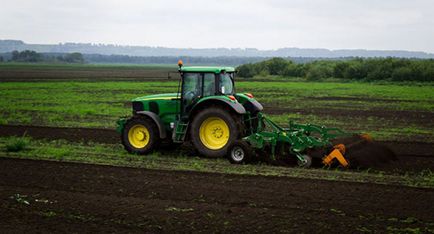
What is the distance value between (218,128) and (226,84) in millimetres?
1047

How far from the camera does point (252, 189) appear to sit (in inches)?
422

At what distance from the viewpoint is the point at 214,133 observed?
13992 millimetres

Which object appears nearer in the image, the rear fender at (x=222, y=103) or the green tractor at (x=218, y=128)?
the green tractor at (x=218, y=128)

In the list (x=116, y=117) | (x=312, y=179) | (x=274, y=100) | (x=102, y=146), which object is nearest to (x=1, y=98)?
(x=116, y=117)

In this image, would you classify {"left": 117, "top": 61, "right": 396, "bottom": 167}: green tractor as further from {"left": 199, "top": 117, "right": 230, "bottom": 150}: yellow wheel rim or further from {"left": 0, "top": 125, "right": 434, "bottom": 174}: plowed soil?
{"left": 0, "top": 125, "right": 434, "bottom": 174}: plowed soil

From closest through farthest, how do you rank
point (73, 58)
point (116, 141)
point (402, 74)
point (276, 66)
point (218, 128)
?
1. point (218, 128)
2. point (116, 141)
3. point (402, 74)
4. point (276, 66)
5. point (73, 58)

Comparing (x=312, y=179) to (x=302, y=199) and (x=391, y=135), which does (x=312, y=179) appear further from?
(x=391, y=135)

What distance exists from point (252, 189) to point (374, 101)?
80.1ft

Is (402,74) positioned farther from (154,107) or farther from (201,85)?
(201,85)

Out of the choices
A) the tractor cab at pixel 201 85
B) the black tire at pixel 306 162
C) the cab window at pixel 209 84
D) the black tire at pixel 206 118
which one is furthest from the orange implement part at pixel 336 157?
the cab window at pixel 209 84

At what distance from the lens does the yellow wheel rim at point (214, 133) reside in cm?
1386

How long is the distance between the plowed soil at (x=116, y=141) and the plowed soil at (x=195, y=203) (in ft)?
9.08

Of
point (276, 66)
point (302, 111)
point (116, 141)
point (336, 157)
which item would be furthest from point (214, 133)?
point (276, 66)

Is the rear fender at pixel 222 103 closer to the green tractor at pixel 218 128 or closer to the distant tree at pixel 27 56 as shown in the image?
the green tractor at pixel 218 128
